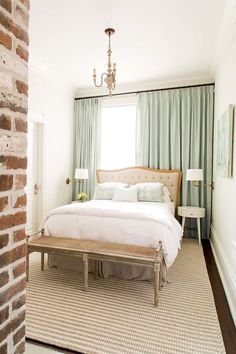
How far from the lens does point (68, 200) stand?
561cm

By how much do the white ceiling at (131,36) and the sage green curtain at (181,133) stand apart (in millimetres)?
394

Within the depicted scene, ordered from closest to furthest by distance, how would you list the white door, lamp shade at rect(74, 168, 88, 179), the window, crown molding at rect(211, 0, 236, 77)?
crown molding at rect(211, 0, 236, 77), the white door, lamp shade at rect(74, 168, 88, 179), the window

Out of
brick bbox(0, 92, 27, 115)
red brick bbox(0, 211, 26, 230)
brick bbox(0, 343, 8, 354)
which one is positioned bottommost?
brick bbox(0, 343, 8, 354)

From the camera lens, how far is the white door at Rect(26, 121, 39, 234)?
4.51 meters

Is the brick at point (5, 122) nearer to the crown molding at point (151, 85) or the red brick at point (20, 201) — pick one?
the red brick at point (20, 201)

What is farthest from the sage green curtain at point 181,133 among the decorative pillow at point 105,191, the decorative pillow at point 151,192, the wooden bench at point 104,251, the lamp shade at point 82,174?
the wooden bench at point 104,251

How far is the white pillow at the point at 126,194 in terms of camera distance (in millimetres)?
4410


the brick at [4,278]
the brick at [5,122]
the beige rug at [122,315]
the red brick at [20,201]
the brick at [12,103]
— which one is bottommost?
the beige rug at [122,315]

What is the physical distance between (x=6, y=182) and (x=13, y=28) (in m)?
0.64

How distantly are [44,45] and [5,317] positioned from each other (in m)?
3.68

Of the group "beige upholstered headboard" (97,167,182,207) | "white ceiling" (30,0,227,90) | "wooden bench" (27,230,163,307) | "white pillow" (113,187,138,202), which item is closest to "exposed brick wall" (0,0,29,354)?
"wooden bench" (27,230,163,307)

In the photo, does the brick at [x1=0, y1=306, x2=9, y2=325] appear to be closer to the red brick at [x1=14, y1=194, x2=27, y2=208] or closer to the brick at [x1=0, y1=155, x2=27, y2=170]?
the red brick at [x1=14, y1=194, x2=27, y2=208]

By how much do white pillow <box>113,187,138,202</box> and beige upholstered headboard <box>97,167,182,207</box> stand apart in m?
0.57

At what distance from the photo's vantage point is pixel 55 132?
5.05 meters
